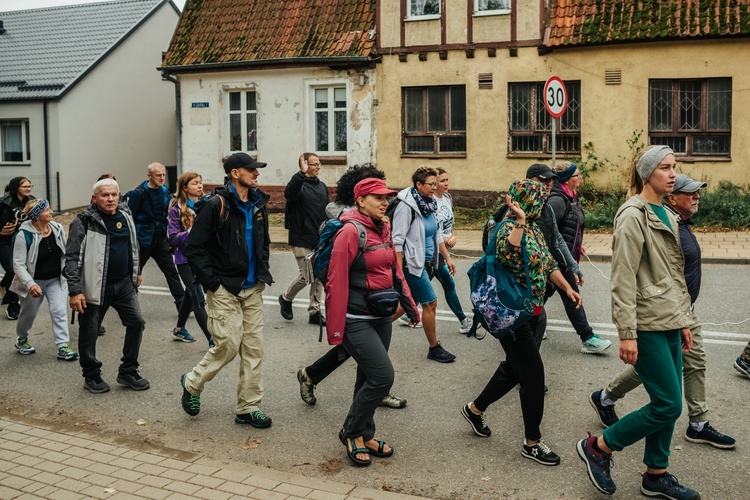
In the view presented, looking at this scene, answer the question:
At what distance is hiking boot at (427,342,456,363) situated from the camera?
8055 mm

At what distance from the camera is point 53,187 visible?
27297mm

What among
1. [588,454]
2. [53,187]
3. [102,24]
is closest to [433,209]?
[588,454]

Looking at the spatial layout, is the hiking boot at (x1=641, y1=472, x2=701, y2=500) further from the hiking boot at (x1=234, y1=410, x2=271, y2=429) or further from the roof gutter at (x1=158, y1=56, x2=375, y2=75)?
the roof gutter at (x1=158, y1=56, x2=375, y2=75)

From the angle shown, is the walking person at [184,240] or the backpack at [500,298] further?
the walking person at [184,240]

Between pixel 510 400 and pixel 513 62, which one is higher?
pixel 513 62

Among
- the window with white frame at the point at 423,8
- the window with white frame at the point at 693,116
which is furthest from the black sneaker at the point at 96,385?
the window with white frame at the point at 423,8

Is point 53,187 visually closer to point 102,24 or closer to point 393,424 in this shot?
point 102,24

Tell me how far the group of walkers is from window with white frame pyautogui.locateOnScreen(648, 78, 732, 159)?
12.4 m

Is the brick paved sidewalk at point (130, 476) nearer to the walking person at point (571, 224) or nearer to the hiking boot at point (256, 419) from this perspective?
the hiking boot at point (256, 419)

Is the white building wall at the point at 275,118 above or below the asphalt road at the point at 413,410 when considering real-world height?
above

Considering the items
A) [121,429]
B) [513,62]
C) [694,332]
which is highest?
[513,62]

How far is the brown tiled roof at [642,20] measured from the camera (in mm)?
19016

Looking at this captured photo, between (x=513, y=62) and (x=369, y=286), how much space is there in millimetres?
16412

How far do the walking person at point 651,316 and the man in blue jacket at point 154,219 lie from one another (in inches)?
245
